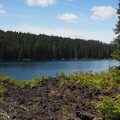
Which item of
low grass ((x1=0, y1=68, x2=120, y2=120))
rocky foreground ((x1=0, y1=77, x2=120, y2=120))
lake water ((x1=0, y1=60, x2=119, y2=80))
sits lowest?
lake water ((x1=0, y1=60, x2=119, y2=80))

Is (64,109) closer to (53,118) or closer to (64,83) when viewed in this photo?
(53,118)

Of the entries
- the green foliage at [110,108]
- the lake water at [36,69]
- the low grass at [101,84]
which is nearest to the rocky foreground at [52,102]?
the low grass at [101,84]

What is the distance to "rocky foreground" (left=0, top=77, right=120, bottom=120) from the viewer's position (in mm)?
10109

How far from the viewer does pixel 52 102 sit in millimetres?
12320

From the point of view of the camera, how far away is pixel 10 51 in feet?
522

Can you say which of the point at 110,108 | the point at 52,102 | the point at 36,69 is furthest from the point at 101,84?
the point at 36,69

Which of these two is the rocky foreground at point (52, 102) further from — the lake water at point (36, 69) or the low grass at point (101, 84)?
the lake water at point (36, 69)

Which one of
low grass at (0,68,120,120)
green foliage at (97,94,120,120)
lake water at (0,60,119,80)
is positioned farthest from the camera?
lake water at (0,60,119,80)

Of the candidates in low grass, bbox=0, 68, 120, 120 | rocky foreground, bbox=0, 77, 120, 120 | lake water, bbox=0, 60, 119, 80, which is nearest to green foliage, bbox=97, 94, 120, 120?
low grass, bbox=0, 68, 120, 120

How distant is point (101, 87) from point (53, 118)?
15.8 ft

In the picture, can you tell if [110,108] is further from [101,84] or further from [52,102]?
[101,84]

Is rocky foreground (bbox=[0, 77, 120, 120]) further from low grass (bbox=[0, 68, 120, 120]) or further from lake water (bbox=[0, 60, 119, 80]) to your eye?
lake water (bbox=[0, 60, 119, 80])

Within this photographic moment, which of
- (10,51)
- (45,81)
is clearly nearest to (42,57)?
(10,51)

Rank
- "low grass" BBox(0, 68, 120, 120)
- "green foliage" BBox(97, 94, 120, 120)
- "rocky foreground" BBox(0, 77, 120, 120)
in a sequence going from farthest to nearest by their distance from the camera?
"rocky foreground" BBox(0, 77, 120, 120) < "low grass" BBox(0, 68, 120, 120) < "green foliage" BBox(97, 94, 120, 120)
